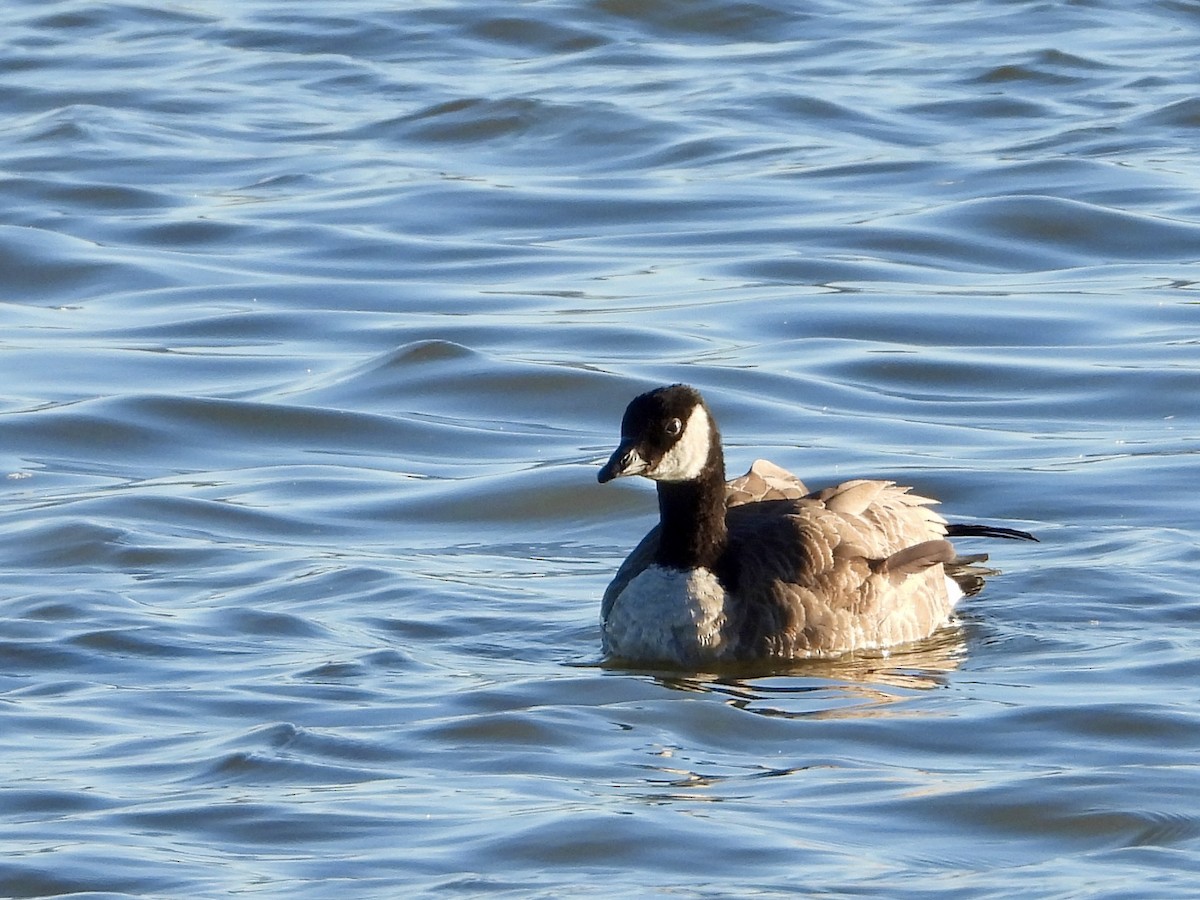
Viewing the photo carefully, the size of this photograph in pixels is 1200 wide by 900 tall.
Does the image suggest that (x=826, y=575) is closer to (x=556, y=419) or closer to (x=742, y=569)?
(x=742, y=569)

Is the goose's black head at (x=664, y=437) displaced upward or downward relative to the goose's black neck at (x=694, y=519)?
upward

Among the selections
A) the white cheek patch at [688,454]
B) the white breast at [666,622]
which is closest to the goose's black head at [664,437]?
the white cheek patch at [688,454]

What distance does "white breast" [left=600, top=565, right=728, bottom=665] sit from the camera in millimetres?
10492

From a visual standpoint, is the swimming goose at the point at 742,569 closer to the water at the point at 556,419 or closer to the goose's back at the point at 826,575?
the goose's back at the point at 826,575

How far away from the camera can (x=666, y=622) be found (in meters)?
10.5

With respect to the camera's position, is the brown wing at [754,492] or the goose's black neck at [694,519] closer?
the goose's black neck at [694,519]

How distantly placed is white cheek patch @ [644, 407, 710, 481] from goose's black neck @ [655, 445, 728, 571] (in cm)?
5

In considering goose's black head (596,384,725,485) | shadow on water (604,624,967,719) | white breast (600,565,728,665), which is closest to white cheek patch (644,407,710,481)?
goose's black head (596,384,725,485)

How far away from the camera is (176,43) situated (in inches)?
1137

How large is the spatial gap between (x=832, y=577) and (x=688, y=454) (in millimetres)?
836

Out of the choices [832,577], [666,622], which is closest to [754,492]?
[832,577]

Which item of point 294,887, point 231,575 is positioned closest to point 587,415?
point 231,575

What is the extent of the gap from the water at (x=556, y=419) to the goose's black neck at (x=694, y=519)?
22.7 inches

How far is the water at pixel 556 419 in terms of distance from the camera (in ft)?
26.2
